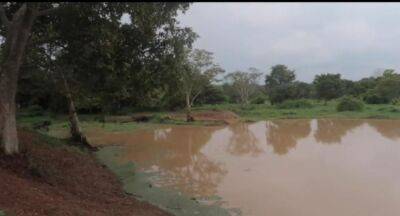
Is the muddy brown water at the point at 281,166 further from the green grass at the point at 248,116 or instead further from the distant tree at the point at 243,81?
the distant tree at the point at 243,81

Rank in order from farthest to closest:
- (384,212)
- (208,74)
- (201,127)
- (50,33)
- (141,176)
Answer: (208,74) < (201,127) < (141,176) < (50,33) < (384,212)

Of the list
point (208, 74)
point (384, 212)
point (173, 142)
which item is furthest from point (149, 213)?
point (208, 74)

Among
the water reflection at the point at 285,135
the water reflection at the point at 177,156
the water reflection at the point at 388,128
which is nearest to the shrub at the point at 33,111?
the water reflection at the point at 177,156

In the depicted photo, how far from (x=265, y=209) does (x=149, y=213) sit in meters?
2.64

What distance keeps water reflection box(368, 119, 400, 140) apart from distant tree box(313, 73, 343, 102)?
60.7ft

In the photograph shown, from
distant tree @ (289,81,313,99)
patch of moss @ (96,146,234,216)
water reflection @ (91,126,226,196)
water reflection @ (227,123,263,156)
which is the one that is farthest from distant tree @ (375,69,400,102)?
patch of moss @ (96,146,234,216)

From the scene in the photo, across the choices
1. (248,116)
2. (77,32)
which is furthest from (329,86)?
(77,32)

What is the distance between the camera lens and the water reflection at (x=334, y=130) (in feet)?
74.1

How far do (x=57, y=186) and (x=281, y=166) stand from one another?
807 cm

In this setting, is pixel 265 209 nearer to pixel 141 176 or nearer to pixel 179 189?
pixel 179 189

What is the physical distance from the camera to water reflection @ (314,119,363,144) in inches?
890

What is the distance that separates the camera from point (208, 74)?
3362 cm

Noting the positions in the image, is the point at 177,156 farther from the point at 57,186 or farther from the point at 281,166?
the point at 57,186

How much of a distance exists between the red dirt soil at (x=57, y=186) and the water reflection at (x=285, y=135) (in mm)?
9286
